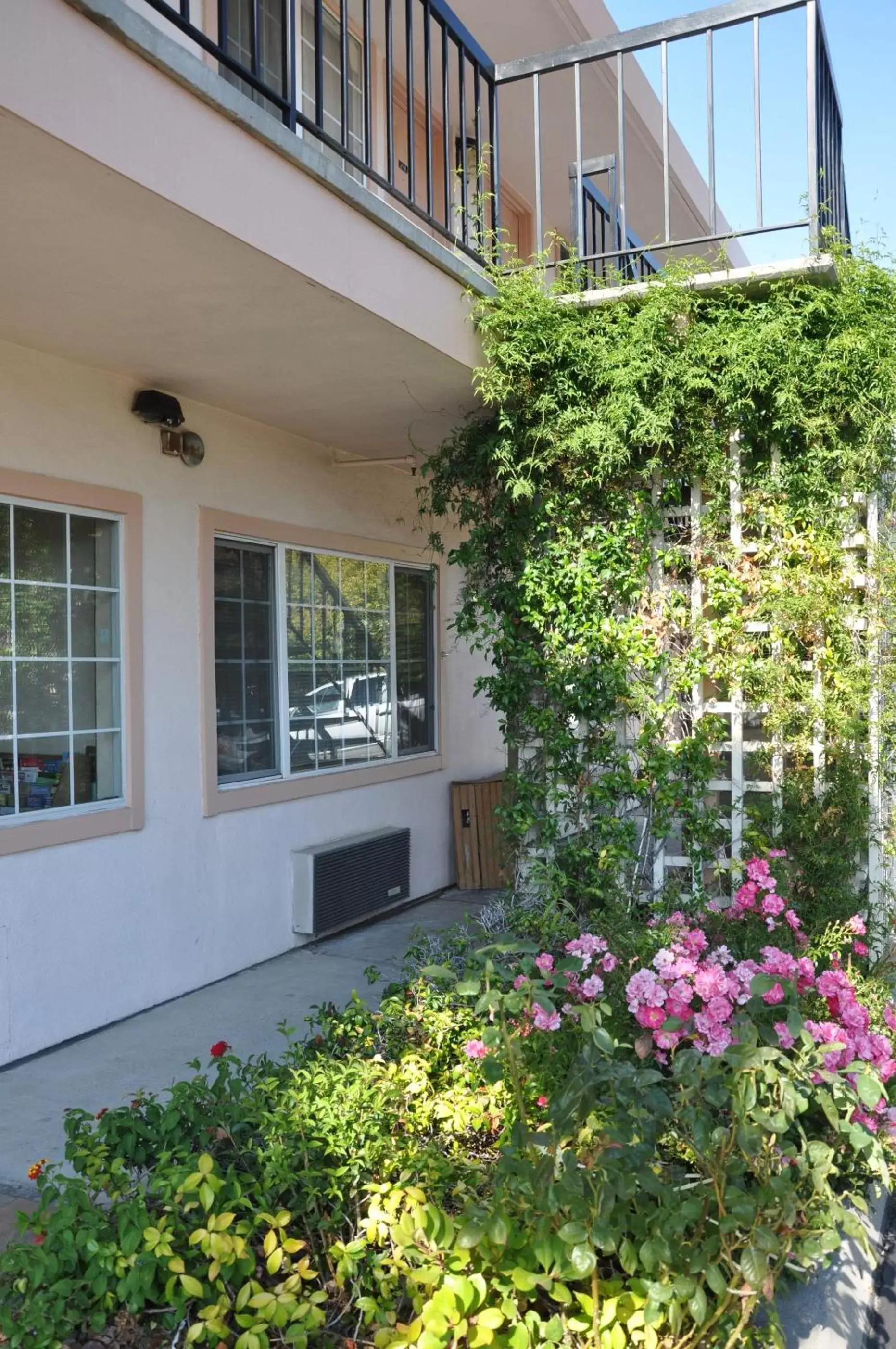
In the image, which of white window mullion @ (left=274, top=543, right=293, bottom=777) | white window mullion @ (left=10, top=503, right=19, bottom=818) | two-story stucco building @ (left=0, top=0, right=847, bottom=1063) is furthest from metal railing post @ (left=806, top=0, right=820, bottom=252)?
white window mullion @ (left=10, top=503, right=19, bottom=818)

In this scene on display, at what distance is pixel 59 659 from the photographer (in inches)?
185

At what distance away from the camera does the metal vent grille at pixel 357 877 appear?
A: 6.16 m

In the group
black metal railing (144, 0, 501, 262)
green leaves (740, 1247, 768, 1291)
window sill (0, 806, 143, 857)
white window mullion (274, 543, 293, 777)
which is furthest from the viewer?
white window mullion (274, 543, 293, 777)

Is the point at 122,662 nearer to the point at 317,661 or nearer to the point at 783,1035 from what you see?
the point at 317,661

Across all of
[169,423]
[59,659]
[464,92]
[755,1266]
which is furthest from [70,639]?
[755,1266]

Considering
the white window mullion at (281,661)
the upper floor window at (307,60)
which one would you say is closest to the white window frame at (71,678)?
the white window mullion at (281,661)

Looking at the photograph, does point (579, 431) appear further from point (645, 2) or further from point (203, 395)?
point (645, 2)

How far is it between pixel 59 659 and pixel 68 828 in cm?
76

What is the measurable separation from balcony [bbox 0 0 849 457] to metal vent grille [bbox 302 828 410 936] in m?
2.48

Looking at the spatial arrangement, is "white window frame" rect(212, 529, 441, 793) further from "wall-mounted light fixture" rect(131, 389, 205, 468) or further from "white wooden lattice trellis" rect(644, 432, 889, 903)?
"white wooden lattice trellis" rect(644, 432, 889, 903)

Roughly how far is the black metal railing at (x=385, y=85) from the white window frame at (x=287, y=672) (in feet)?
6.45

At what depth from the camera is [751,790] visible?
15.5 ft

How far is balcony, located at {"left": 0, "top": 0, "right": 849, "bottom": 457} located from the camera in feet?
9.11

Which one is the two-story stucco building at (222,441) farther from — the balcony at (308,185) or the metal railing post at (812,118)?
the metal railing post at (812,118)
